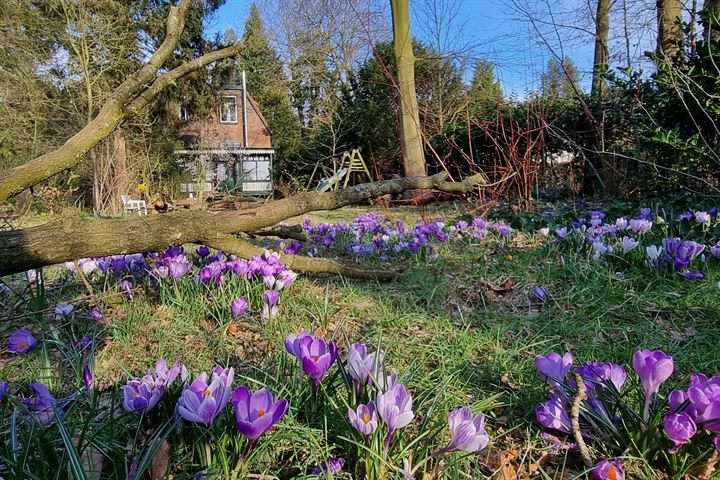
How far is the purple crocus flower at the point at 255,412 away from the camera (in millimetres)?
826

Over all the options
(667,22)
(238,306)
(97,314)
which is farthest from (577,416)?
(667,22)

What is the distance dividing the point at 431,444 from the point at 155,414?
2.10 feet

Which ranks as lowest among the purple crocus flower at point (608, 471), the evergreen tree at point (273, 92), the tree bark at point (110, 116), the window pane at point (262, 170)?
the purple crocus flower at point (608, 471)

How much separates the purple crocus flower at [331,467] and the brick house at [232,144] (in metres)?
15.5

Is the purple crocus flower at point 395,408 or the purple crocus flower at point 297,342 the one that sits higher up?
the purple crocus flower at point 297,342

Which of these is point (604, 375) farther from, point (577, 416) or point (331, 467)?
point (331, 467)

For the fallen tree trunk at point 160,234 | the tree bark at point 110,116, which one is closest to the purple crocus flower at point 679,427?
the fallen tree trunk at point 160,234

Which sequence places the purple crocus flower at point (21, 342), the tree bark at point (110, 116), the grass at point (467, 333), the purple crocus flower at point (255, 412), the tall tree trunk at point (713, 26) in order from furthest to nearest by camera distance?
the tall tree trunk at point (713, 26), the tree bark at point (110, 116), the purple crocus flower at point (21, 342), the grass at point (467, 333), the purple crocus flower at point (255, 412)

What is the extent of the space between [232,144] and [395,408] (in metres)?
20.8

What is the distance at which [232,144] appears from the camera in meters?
20.2

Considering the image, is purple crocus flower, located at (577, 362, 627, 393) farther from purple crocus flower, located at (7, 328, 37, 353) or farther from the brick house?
the brick house

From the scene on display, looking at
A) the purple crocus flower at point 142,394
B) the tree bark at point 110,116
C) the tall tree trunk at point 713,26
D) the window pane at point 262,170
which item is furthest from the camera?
the window pane at point 262,170

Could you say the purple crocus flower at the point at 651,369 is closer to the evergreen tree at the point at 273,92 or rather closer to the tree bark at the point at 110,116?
the tree bark at the point at 110,116

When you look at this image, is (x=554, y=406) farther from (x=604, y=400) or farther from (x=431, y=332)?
(x=431, y=332)
